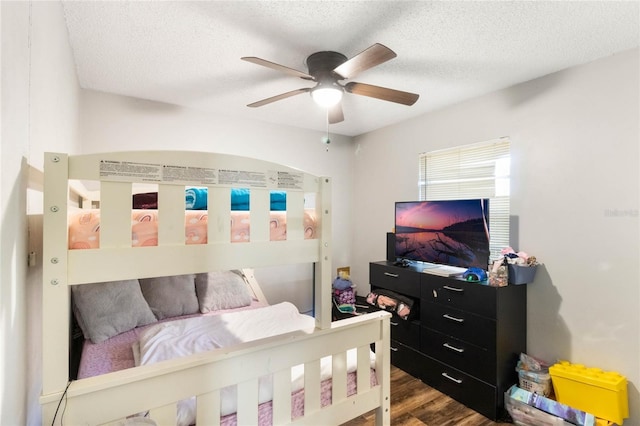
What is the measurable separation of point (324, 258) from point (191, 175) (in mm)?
602

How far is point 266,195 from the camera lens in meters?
1.10

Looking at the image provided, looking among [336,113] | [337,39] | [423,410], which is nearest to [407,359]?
[423,410]

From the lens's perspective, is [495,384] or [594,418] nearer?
[594,418]

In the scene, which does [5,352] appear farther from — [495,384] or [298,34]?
[495,384]

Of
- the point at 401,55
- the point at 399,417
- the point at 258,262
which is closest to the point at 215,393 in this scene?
the point at 258,262

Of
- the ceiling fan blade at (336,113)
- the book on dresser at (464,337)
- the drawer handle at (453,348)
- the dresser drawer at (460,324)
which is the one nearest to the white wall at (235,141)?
the ceiling fan blade at (336,113)

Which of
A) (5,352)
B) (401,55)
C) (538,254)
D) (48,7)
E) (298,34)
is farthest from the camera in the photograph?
(538,254)

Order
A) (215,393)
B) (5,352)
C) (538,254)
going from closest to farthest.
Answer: (5,352)
(215,393)
(538,254)

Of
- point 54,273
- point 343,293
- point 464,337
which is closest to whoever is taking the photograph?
point 54,273

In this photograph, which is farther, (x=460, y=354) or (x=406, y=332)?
(x=406, y=332)

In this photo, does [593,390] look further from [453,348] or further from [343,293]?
[343,293]

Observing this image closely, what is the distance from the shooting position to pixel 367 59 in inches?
61.8

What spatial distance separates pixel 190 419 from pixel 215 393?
0.17 metres

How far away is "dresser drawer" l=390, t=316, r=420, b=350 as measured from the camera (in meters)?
2.53
